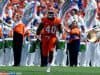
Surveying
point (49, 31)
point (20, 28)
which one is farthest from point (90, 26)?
point (49, 31)

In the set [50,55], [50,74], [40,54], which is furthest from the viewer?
[40,54]

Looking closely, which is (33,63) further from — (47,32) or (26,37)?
(47,32)

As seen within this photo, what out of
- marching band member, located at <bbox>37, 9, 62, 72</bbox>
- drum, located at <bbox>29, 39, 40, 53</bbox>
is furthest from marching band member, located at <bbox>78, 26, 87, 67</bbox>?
marching band member, located at <bbox>37, 9, 62, 72</bbox>

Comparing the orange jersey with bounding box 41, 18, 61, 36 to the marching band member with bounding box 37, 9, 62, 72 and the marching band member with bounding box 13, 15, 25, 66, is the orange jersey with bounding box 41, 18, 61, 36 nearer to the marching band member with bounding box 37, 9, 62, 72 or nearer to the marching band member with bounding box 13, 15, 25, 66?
the marching band member with bounding box 37, 9, 62, 72

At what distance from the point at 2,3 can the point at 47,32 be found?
3806 mm

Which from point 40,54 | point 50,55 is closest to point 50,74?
point 50,55

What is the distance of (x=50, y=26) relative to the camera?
69.4ft

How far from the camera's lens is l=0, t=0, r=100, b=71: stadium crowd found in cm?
2402

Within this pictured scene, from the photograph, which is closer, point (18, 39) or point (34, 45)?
point (18, 39)

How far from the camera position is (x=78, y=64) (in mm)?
24625

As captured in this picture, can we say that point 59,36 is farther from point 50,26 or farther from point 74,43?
point 50,26

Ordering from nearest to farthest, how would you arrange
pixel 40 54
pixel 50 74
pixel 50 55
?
1. pixel 50 74
2. pixel 50 55
3. pixel 40 54

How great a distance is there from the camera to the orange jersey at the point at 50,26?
21.0 metres

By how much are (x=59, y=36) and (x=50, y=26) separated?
→ 9.62 ft
